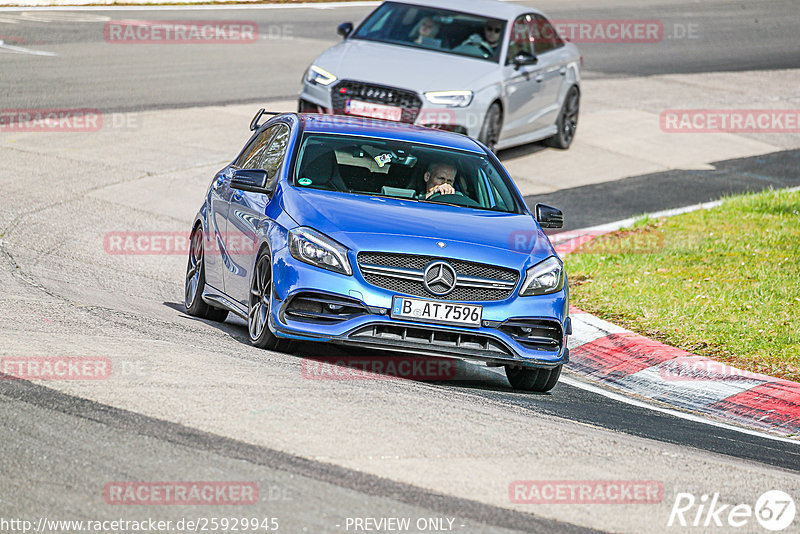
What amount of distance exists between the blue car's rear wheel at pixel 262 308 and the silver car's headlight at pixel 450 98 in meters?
7.29

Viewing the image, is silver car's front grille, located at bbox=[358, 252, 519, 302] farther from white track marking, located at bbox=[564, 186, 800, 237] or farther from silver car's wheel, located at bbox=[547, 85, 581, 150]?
silver car's wheel, located at bbox=[547, 85, 581, 150]

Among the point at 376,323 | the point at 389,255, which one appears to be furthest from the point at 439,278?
the point at 376,323

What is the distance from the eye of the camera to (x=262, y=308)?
28.2ft

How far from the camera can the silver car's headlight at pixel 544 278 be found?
842cm

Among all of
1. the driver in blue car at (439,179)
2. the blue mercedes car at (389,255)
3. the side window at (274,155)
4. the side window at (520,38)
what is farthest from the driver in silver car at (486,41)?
the driver in blue car at (439,179)

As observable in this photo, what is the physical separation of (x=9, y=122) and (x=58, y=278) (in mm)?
7188

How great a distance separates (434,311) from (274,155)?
229 cm

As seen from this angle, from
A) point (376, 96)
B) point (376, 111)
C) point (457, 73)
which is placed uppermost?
point (457, 73)

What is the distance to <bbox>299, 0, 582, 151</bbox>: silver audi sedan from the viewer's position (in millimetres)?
15695

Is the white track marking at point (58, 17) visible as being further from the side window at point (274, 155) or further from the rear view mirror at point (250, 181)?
the rear view mirror at point (250, 181)

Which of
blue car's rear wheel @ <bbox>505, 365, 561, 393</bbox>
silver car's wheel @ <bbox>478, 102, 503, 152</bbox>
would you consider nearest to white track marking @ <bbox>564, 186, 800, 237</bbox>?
silver car's wheel @ <bbox>478, 102, 503, 152</bbox>

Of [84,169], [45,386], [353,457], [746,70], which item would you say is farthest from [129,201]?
[746,70]

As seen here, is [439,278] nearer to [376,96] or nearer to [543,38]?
[376,96]

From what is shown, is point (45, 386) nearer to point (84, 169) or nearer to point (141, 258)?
point (141, 258)
